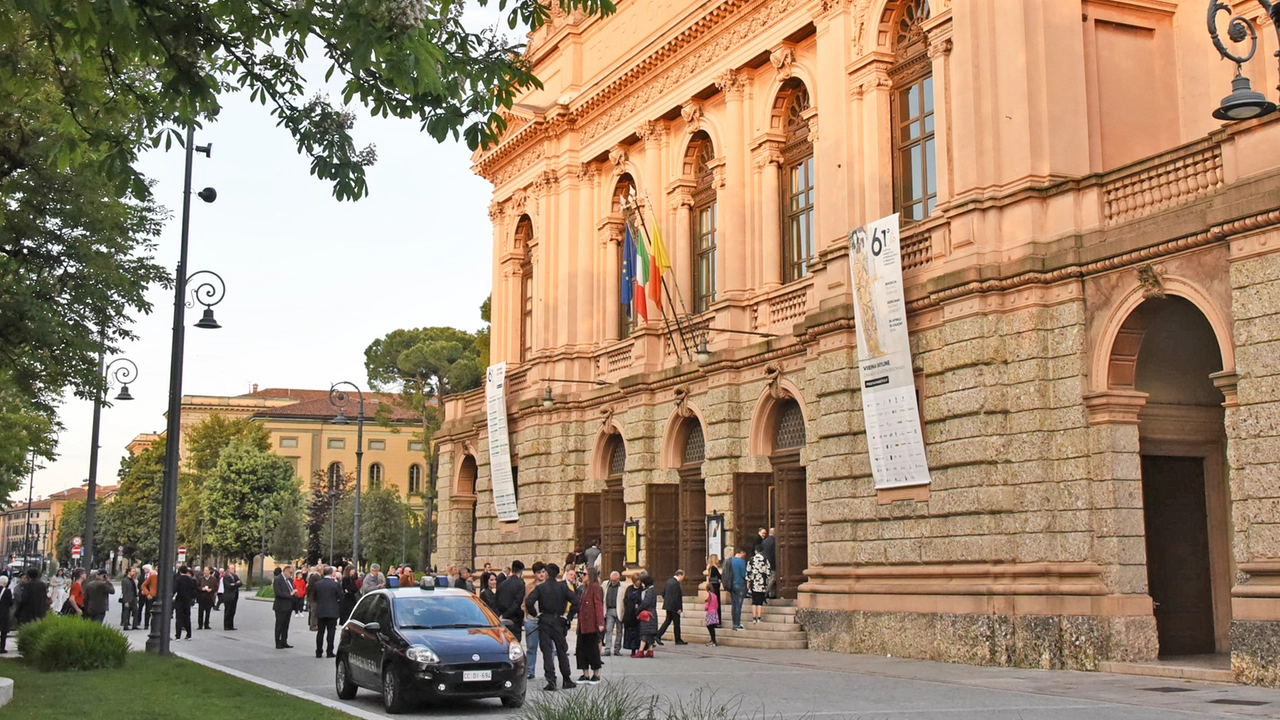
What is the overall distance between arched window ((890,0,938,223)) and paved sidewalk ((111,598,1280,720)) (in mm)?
8173

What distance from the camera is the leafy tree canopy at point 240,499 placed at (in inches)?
3536

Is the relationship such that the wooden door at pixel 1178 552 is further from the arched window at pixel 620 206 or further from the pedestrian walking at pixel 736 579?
the arched window at pixel 620 206

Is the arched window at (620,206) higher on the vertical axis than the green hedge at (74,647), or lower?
higher

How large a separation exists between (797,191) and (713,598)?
355 inches

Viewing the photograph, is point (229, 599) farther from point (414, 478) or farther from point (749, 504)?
point (414, 478)

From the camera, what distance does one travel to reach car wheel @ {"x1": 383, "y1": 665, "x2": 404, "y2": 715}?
15.7 metres

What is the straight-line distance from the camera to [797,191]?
29500 mm

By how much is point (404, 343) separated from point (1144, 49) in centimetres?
6636

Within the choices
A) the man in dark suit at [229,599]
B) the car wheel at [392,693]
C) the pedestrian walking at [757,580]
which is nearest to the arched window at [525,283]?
the man in dark suit at [229,599]

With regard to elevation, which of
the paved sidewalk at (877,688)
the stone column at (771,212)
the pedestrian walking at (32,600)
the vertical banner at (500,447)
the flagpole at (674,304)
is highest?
the stone column at (771,212)

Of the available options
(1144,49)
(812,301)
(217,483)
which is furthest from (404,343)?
(1144,49)

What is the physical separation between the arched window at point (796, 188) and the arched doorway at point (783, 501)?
3.14 m

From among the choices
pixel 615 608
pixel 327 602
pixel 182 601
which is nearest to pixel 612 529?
pixel 182 601

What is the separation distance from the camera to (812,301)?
A: 26.3m
